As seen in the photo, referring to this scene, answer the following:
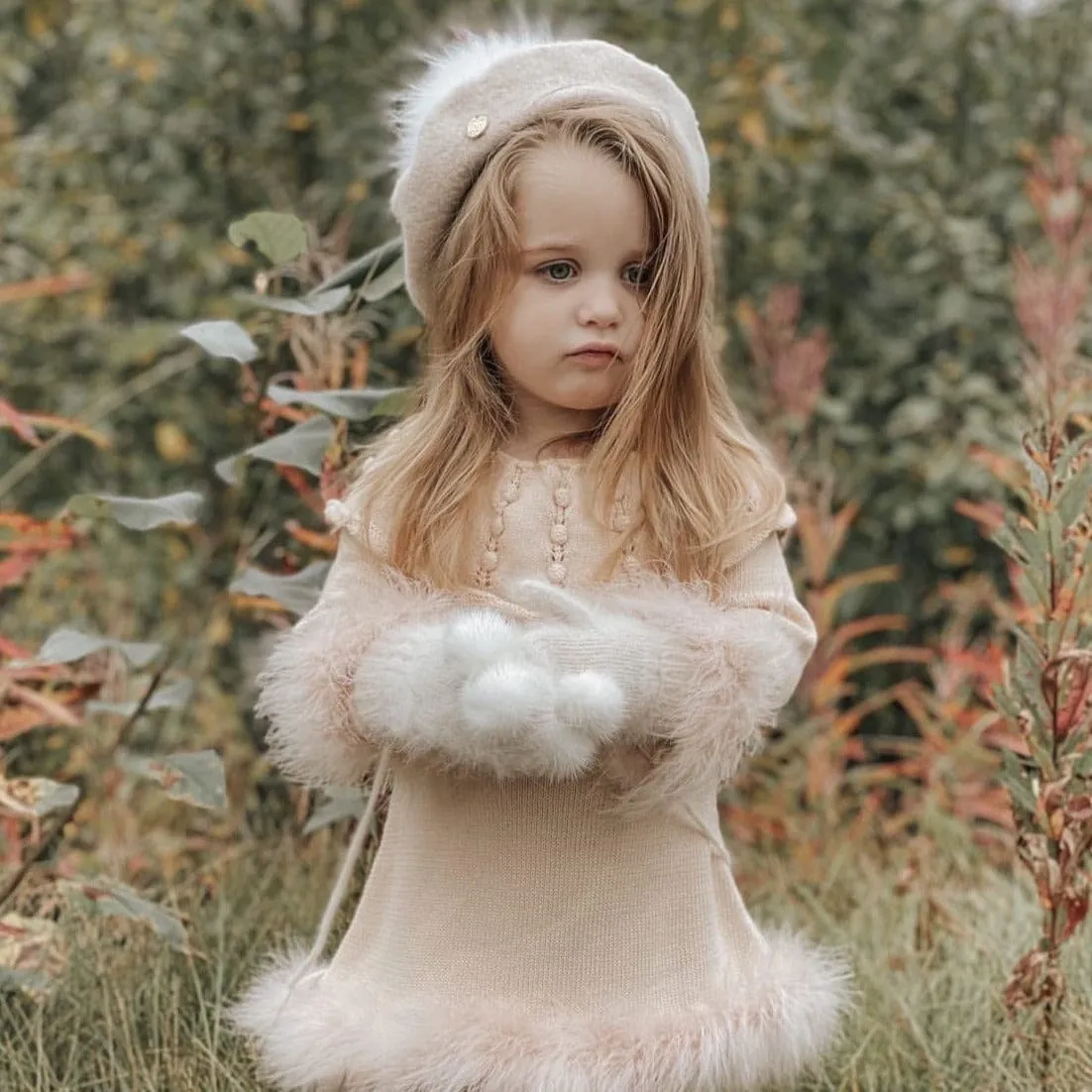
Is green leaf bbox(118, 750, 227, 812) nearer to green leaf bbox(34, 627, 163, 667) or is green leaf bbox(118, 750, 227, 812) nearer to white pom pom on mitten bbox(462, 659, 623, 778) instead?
green leaf bbox(34, 627, 163, 667)

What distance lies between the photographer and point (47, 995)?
2332 mm

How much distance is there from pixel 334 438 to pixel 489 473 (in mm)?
492

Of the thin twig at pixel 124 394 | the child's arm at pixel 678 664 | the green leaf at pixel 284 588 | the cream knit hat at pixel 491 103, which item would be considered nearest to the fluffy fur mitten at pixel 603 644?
the child's arm at pixel 678 664

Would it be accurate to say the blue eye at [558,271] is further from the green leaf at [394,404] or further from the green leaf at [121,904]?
the green leaf at [121,904]

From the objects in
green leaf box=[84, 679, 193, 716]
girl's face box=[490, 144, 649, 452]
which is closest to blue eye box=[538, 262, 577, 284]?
girl's face box=[490, 144, 649, 452]

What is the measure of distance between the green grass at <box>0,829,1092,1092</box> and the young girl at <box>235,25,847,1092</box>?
0.30 metres

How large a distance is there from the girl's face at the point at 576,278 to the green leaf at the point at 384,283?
0.47 m

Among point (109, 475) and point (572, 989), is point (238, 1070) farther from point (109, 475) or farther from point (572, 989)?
point (109, 475)

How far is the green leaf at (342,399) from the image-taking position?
7.23 feet

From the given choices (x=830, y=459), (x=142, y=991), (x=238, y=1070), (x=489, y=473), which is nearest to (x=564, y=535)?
(x=489, y=473)

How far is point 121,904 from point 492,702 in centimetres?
99

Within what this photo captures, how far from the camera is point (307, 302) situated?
7.43 feet

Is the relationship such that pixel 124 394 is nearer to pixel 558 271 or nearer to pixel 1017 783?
pixel 558 271

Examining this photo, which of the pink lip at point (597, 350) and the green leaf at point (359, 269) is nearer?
the pink lip at point (597, 350)
